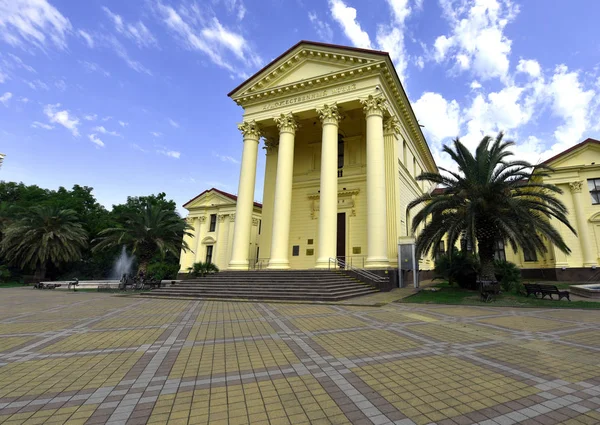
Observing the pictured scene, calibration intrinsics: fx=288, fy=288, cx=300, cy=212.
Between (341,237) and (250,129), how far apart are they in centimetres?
1059

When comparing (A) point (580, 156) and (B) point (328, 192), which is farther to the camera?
(A) point (580, 156)

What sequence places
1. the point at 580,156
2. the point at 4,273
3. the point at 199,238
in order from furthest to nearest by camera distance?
the point at 199,238, the point at 4,273, the point at 580,156

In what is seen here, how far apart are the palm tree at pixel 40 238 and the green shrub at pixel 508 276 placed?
38698 mm

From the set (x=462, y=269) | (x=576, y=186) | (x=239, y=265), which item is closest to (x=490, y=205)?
(x=462, y=269)

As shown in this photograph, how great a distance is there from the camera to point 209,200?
35.1m

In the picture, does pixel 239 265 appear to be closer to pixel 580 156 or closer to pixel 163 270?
pixel 163 270

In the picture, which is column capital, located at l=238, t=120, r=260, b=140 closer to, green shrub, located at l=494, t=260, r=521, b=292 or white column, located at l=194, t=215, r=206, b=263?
white column, located at l=194, t=215, r=206, b=263

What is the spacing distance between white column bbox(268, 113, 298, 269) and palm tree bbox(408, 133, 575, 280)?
780 cm

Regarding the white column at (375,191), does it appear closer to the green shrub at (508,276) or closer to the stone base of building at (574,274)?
the green shrub at (508,276)

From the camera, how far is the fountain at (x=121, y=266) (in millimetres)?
42469

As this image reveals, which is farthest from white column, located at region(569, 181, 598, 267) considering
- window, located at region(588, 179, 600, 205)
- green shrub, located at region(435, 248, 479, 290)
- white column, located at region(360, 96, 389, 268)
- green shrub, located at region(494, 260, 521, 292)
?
white column, located at region(360, 96, 389, 268)

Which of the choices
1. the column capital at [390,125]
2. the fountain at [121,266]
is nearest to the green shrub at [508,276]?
the column capital at [390,125]

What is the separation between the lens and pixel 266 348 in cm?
491

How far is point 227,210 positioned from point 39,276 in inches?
863
